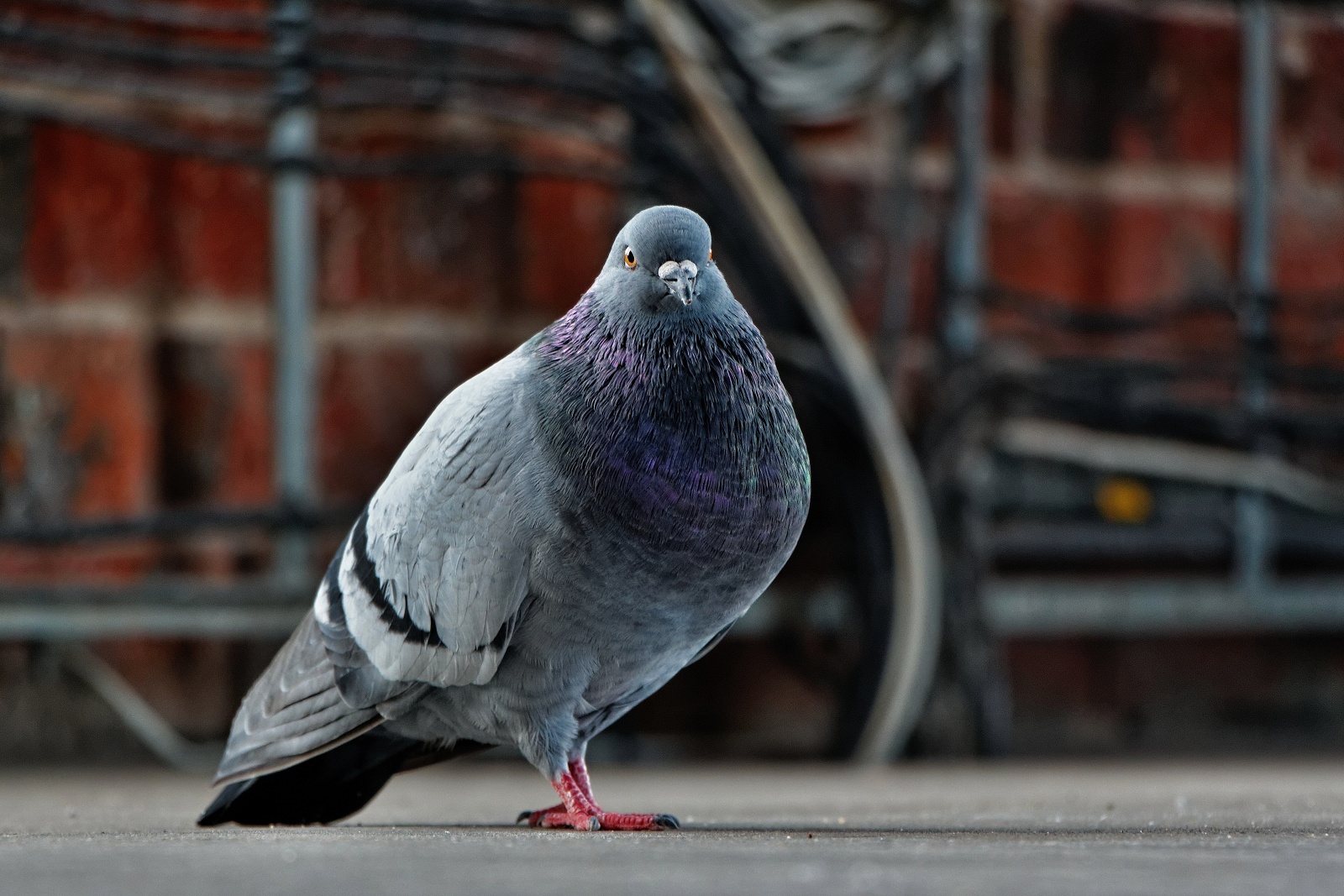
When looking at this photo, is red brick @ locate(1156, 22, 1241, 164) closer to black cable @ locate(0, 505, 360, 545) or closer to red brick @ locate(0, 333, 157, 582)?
black cable @ locate(0, 505, 360, 545)

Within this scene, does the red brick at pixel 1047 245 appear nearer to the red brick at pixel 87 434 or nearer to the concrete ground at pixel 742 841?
the concrete ground at pixel 742 841

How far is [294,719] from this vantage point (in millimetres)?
2359

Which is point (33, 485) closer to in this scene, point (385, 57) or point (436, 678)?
point (385, 57)

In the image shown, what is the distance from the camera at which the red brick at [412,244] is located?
366 cm

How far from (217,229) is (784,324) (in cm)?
130

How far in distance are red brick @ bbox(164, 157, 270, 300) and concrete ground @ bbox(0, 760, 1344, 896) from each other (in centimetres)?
110

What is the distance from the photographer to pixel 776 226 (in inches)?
142

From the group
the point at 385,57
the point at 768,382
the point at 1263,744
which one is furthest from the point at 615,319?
the point at 1263,744

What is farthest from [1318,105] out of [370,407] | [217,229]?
[217,229]

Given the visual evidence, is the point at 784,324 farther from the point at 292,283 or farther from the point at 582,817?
the point at 582,817

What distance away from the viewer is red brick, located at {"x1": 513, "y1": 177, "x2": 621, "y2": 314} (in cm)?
371

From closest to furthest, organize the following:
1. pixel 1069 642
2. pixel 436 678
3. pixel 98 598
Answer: pixel 436 678
pixel 98 598
pixel 1069 642

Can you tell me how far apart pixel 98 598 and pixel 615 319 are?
5.66ft

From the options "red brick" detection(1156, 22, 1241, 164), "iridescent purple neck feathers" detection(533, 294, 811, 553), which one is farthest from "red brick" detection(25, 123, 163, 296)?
"red brick" detection(1156, 22, 1241, 164)
